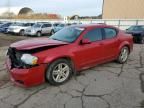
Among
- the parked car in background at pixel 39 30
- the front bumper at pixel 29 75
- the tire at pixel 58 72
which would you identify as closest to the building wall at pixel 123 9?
the parked car in background at pixel 39 30

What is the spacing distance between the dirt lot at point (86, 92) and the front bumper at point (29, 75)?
0.27m

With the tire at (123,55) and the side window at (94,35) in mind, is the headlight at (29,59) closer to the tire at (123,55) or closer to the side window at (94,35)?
the side window at (94,35)

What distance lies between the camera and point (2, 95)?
504cm

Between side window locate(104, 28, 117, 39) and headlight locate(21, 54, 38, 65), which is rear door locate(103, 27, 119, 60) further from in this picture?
headlight locate(21, 54, 38, 65)

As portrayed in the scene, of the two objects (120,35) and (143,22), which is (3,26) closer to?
(143,22)

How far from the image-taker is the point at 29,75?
491 centimetres

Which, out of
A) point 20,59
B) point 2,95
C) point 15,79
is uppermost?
point 20,59

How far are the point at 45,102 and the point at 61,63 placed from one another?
50.3 inches

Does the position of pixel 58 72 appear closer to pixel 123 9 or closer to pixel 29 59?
pixel 29 59

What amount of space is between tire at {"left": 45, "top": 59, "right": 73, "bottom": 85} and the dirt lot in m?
0.16

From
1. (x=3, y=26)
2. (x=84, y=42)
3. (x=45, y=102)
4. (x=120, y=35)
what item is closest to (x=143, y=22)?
(x=3, y=26)

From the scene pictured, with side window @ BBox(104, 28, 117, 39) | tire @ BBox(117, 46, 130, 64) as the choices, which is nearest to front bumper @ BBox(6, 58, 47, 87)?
side window @ BBox(104, 28, 117, 39)

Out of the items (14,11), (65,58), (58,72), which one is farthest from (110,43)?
(14,11)

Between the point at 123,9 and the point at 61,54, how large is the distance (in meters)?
37.1
